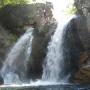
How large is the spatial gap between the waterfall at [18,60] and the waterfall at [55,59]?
6.31 feet

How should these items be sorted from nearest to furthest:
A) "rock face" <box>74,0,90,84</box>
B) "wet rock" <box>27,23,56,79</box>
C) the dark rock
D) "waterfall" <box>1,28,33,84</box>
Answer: "rock face" <box>74,0,90,84</box>
the dark rock
"waterfall" <box>1,28,33,84</box>
"wet rock" <box>27,23,56,79</box>

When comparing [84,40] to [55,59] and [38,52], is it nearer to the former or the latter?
[55,59]

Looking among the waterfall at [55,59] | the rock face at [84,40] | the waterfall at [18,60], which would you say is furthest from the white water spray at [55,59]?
the waterfall at [18,60]

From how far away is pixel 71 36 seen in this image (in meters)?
33.8

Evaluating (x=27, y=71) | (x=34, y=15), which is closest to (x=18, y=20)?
(x=34, y=15)

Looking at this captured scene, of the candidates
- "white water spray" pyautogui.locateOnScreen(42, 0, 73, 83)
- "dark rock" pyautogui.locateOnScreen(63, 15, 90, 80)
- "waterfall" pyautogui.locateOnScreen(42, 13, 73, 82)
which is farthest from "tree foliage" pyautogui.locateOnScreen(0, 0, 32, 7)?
"dark rock" pyautogui.locateOnScreen(63, 15, 90, 80)

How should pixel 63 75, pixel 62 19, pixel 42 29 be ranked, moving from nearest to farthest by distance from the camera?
pixel 63 75, pixel 42 29, pixel 62 19

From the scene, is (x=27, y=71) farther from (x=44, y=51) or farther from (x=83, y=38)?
(x=83, y=38)

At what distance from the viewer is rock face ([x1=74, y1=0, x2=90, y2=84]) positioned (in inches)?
1183

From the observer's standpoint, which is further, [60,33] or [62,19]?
[62,19]

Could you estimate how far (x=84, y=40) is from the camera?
1309 inches

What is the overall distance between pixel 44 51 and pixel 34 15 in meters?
5.29

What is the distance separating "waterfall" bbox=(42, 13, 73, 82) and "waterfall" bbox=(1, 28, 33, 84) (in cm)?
192

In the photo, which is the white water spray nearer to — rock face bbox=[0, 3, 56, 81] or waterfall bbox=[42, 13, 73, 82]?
waterfall bbox=[42, 13, 73, 82]
